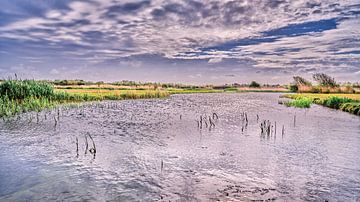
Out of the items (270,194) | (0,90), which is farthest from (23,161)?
(0,90)

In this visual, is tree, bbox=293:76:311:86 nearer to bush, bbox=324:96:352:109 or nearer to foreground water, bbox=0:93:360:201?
bush, bbox=324:96:352:109

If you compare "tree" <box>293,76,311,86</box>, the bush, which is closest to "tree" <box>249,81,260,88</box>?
"tree" <box>293,76,311,86</box>

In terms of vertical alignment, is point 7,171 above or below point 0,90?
below

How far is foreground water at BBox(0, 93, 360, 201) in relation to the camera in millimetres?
9781

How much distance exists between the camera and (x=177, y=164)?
13031mm

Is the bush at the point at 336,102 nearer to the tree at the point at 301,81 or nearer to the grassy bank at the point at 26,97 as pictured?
the grassy bank at the point at 26,97

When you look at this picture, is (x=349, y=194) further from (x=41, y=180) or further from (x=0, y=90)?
(x=0, y=90)

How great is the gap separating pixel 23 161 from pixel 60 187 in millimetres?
3833

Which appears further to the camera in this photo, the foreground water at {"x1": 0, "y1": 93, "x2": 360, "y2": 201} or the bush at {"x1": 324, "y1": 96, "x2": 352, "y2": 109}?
the bush at {"x1": 324, "y1": 96, "x2": 352, "y2": 109}

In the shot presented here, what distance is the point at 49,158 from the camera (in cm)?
1343

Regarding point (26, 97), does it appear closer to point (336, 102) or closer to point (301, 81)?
point (336, 102)

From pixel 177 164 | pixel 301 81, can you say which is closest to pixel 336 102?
pixel 177 164

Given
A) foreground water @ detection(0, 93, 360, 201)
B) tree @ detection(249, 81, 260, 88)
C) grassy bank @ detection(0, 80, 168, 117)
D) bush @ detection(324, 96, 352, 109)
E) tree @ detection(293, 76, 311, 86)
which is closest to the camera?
foreground water @ detection(0, 93, 360, 201)

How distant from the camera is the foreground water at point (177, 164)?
9.78m
